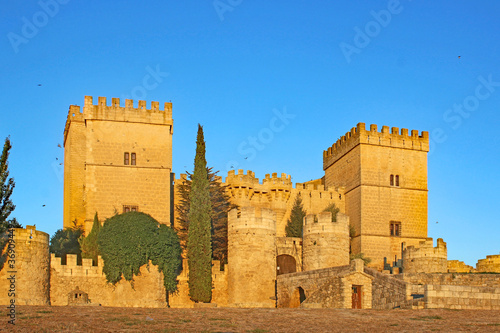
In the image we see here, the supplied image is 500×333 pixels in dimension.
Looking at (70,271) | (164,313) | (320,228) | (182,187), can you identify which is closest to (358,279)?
(320,228)

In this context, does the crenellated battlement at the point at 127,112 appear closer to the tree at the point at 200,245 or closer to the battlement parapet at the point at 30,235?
the tree at the point at 200,245

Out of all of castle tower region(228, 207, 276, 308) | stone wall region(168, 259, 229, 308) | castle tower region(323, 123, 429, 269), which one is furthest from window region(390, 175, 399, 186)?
stone wall region(168, 259, 229, 308)

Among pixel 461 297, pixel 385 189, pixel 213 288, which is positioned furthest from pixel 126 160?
pixel 461 297

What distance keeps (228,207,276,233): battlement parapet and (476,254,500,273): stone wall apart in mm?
10327

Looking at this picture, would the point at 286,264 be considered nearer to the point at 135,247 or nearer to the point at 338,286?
the point at 135,247

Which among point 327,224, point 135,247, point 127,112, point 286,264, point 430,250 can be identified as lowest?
point 286,264

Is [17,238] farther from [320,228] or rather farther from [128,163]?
[320,228]

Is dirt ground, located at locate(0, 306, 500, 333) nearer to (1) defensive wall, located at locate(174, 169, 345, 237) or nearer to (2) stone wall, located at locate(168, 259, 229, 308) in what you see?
(2) stone wall, located at locate(168, 259, 229, 308)

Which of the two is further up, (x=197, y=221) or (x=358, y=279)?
(x=197, y=221)

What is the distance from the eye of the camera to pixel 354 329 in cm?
1569

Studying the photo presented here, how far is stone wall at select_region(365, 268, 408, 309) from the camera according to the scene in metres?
23.2

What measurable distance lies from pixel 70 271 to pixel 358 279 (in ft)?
39.5

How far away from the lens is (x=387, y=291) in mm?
24719

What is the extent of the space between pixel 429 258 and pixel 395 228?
8.90m
